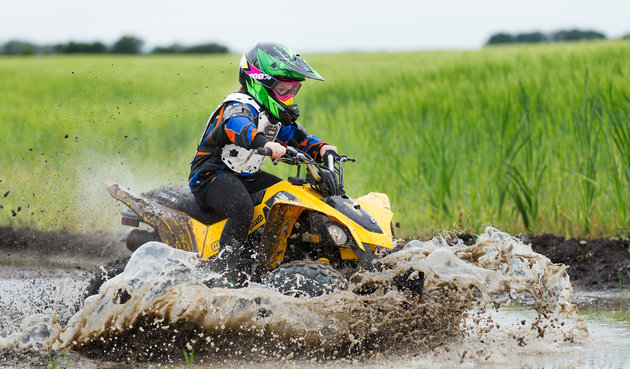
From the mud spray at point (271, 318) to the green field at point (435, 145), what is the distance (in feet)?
6.49

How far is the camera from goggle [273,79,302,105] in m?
5.50

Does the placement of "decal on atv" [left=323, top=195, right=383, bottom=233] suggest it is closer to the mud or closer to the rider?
the rider

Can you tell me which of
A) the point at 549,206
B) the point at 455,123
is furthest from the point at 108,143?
the point at 549,206

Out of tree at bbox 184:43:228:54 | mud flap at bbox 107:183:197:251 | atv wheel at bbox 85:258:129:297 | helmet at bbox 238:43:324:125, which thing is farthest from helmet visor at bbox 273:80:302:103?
tree at bbox 184:43:228:54

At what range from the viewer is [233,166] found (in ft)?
18.3

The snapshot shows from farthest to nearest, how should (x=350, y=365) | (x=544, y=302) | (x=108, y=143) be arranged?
(x=108, y=143) → (x=544, y=302) → (x=350, y=365)

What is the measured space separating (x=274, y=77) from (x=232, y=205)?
3.17 feet

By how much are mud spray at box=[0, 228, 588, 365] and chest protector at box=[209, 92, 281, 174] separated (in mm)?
780

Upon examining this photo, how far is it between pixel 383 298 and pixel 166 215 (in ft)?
6.19

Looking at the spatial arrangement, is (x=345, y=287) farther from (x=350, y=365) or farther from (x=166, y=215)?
(x=166, y=215)

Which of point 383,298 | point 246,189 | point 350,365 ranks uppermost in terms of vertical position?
point 246,189

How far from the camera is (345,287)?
4844 millimetres

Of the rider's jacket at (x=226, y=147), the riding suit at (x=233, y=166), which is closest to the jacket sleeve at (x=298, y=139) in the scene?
the riding suit at (x=233, y=166)

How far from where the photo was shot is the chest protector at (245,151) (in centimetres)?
552
